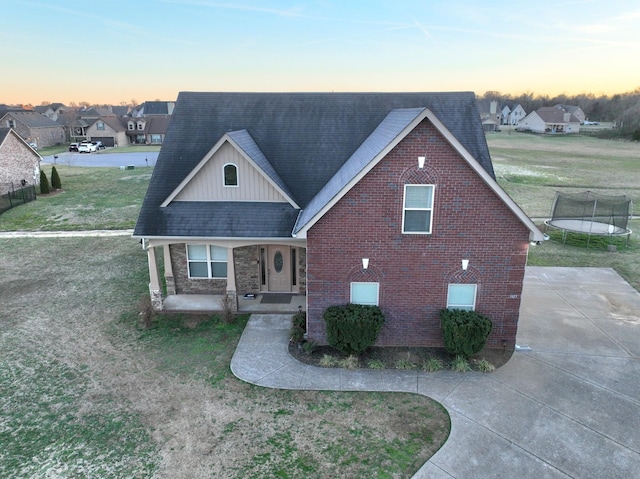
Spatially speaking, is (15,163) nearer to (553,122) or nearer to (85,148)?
(85,148)

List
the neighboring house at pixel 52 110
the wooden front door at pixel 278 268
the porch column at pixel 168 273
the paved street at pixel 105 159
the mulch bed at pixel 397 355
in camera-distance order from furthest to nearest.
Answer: the neighboring house at pixel 52 110 → the paved street at pixel 105 159 → the wooden front door at pixel 278 268 → the porch column at pixel 168 273 → the mulch bed at pixel 397 355

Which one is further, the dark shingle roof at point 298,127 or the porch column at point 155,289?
the dark shingle roof at point 298,127

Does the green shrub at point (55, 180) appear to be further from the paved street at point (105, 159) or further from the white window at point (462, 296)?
the white window at point (462, 296)

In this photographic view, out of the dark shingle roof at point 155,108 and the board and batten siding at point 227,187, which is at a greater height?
the dark shingle roof at point 155,108

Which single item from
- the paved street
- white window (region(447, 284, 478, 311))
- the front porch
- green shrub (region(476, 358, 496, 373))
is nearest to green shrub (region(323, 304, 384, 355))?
white window (region(447, 284, 478, 311))

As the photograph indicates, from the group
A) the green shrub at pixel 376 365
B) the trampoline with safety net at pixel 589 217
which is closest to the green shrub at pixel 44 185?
the green shrub at pixel 376 365

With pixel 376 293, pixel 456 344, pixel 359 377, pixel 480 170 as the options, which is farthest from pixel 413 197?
pixel 359 377

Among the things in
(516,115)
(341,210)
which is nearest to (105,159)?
(341,210)
